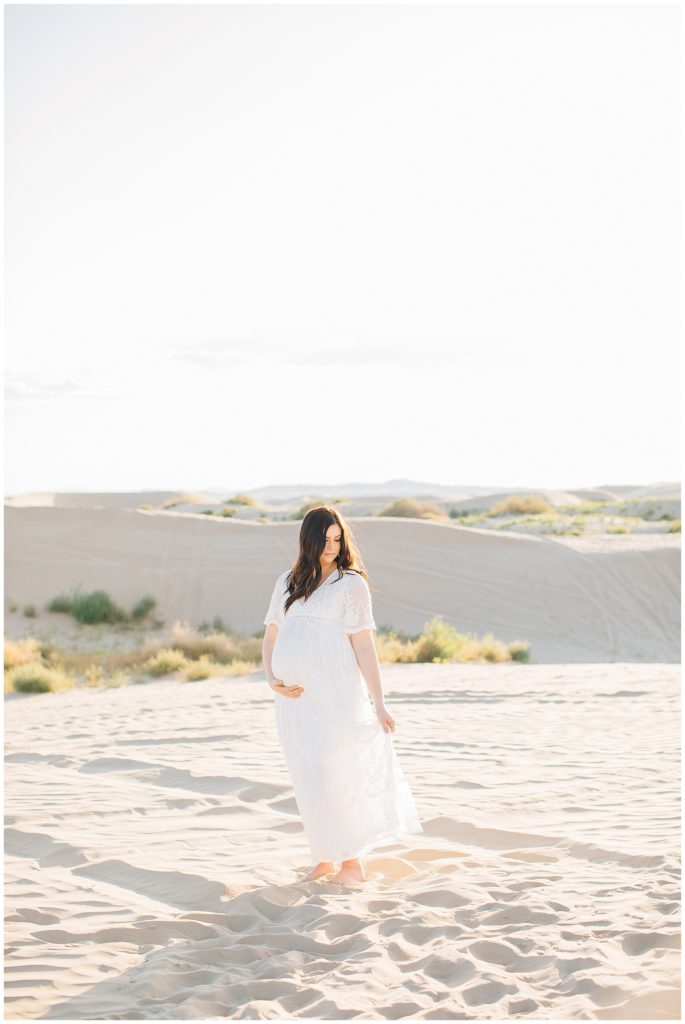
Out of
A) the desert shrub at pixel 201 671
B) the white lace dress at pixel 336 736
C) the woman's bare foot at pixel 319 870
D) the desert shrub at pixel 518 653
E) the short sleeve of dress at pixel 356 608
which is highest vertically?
the short sleeve of dress at pixel 356 608

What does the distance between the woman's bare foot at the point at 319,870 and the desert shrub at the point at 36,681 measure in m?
9.14

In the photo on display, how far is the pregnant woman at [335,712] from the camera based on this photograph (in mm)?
5277

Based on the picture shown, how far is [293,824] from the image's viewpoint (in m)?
6.75

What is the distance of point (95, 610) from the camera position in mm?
20750

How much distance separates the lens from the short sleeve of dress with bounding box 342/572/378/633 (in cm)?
534

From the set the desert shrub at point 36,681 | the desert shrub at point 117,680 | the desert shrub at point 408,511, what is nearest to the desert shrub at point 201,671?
the desert shrub at point 117,680

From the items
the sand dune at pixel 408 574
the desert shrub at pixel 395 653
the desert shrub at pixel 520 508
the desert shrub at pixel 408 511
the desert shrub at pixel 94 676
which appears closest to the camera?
the desert shrub at pixel 94 676

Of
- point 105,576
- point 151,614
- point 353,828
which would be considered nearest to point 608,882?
point 353,828

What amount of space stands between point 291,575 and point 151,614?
16.5m

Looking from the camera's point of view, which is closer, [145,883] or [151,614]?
[145,883]

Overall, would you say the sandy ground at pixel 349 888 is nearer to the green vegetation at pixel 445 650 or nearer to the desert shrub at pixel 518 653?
the green vegetation at pixel 445 650

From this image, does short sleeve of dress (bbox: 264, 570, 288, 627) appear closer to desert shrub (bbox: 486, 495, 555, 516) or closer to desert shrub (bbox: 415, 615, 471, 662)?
desert shrub (bbox: 415, 615, 471, 662)

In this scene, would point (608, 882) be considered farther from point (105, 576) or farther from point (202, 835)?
point (105, 576)

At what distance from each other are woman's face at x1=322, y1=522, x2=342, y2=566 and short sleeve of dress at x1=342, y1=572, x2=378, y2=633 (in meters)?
0.15
